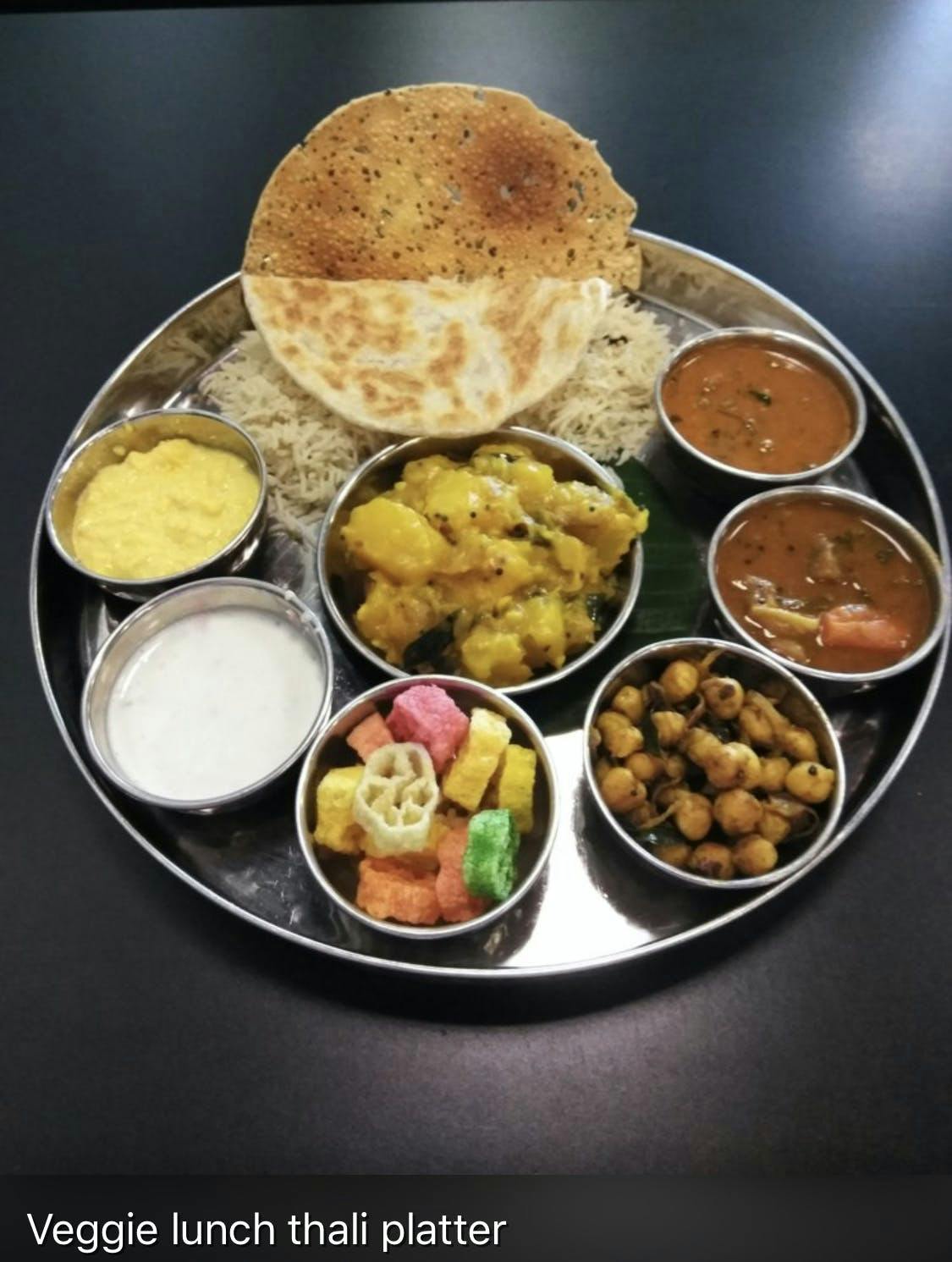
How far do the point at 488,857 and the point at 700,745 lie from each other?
54 centimetres

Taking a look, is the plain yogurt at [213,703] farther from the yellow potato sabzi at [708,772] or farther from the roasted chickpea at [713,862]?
the roasted chickpea at [713,862]

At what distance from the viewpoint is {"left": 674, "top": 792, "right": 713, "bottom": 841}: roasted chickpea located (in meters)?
1.95

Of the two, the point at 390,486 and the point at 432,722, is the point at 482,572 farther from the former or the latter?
the point at 390,486

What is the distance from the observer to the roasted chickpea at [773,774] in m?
1.99

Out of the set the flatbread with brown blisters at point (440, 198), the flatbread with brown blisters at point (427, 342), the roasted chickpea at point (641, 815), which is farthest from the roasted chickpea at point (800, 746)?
the flatbread with brown blisters at point (440, 198)

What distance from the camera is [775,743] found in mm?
2039

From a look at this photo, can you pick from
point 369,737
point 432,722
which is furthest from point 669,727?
point 369,737

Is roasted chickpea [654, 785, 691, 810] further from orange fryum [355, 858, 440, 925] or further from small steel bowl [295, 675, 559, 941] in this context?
orange fryum [355, 858, 440, 925]

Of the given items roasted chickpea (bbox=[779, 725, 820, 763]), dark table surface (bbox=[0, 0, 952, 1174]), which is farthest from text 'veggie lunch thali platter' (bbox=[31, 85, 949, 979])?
dark table surface (bbox=[0, 0, 952, 1174])

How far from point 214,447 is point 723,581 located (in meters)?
1.36

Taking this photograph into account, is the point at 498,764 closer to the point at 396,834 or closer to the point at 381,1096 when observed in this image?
the point at 396,834

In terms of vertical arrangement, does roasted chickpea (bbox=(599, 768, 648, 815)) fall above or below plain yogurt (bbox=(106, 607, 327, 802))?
below

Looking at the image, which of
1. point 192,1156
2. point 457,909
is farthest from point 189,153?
point 192,1156

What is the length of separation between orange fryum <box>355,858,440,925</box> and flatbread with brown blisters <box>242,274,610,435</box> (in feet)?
3.91
